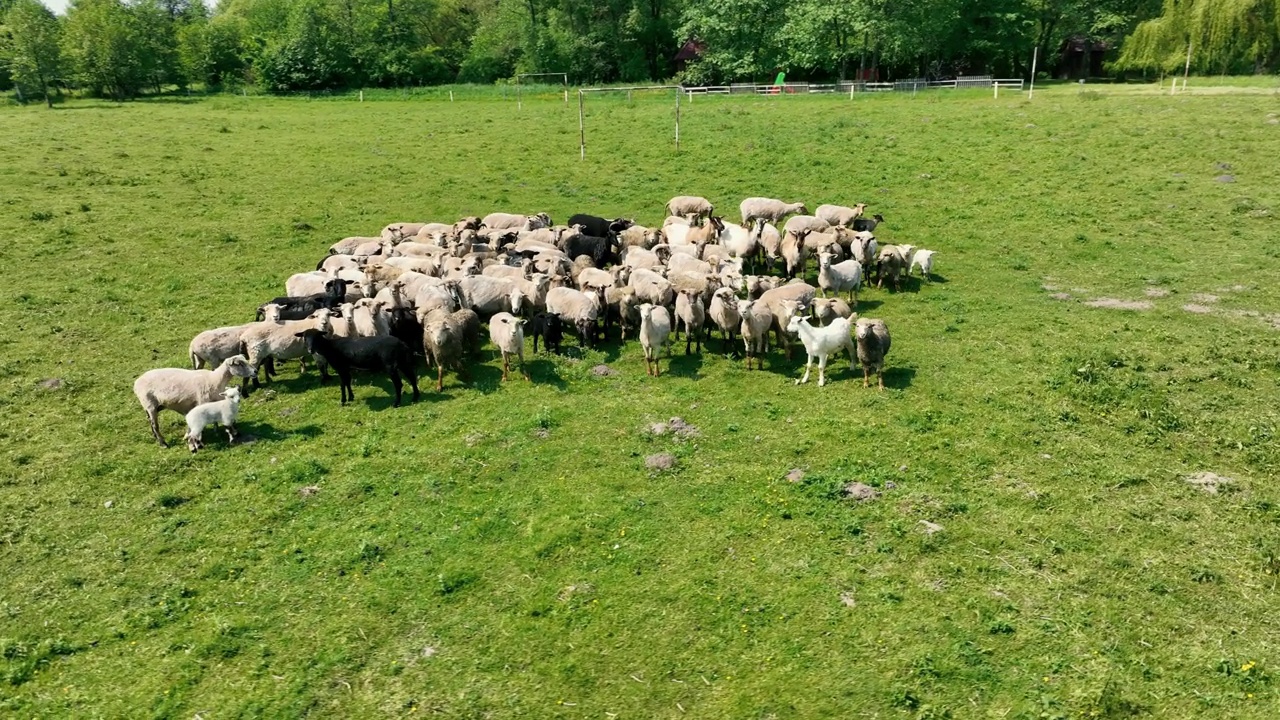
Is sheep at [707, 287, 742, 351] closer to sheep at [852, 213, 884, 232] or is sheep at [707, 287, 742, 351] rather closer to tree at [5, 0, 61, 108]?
sheep at [852, 213, 884, 232]

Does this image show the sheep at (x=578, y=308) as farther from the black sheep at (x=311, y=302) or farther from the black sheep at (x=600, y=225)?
the black sheep at (x=600, y=225)

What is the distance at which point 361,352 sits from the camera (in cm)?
1330

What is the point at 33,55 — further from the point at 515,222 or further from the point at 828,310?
the point at 828,310

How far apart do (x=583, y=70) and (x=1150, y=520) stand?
78690 millimetres

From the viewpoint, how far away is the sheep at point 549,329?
50.4 ft

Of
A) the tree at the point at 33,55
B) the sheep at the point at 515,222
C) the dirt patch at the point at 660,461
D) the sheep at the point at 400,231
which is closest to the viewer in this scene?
the dirt patch at the point at 660,461

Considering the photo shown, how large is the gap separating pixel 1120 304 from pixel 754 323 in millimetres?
10370

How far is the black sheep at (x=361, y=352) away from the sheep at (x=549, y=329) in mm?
3011

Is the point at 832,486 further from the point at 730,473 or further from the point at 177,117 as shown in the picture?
the point at 177,117

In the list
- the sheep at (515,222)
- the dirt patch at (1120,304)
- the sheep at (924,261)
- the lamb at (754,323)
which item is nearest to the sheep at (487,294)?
the lamb at (754,323)

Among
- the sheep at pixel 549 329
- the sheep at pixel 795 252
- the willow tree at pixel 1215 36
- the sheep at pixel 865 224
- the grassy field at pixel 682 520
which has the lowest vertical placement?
the grassy field at pixel 682 520

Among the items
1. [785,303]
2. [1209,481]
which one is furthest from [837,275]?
[1209,481]

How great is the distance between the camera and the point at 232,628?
828 centimetres

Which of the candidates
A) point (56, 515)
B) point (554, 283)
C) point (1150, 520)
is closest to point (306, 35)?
point (554, 283)
